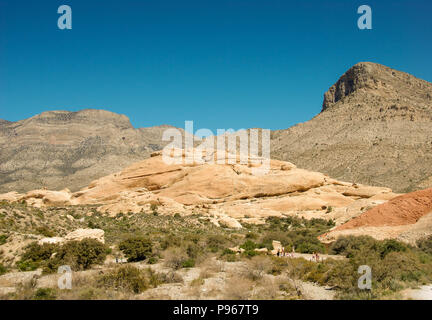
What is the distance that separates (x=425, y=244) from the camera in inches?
853

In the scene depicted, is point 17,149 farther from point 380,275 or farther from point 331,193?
point 380,275

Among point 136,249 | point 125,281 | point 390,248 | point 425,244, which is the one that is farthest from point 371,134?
point 125,281

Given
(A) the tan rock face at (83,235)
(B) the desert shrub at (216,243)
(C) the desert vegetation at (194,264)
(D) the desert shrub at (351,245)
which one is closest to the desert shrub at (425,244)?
(C) the desert vegetation at (194,264)

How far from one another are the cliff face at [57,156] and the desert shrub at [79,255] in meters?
88.4

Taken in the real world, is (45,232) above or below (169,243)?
above

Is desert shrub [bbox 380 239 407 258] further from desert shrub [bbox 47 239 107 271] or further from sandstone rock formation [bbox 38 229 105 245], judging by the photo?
sandstone rock formation [bbox 38 229 105 245]

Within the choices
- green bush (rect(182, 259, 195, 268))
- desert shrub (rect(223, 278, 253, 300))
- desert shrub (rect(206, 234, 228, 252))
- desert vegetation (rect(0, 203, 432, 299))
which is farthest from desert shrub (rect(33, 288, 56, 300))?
desert shrub (rect(206, 234, 228, 252))

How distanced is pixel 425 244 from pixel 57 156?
14724 cm

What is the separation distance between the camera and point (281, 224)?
1474 inches

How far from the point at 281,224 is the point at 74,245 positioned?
23.0m

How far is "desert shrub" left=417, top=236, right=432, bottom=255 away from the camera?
2096cm

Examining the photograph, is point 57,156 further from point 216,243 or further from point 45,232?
point 216,243

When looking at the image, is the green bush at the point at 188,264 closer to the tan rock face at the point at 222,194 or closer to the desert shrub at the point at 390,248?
the desert shrub at the point at 390,248
